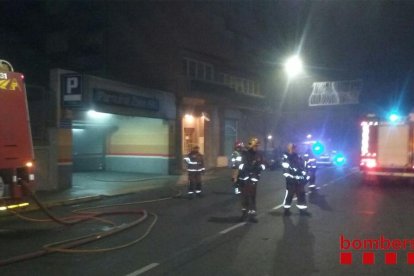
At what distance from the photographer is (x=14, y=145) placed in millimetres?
9867

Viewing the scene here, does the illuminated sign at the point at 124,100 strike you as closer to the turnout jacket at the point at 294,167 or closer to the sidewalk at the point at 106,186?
the sidewalk at the point at 106,186

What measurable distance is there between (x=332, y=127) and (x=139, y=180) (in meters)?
35.1

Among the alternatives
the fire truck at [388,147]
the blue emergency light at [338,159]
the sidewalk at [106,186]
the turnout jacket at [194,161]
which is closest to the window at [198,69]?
the sidewalk at [106,186]

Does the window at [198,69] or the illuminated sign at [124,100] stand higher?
the window at [198,69]

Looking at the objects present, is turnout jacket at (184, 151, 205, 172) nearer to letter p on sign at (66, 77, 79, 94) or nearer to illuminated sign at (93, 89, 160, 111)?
letter p on sign at (66, 77, 79, 94)

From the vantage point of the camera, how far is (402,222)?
10.4m

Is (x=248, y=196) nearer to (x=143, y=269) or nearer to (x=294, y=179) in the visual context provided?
(x=294, y=179)

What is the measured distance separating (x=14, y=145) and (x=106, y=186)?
892 cm

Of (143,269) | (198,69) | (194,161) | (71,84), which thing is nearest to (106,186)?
(71,84)

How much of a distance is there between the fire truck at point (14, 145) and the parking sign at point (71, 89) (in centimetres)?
739

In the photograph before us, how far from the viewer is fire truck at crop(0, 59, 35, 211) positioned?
9.69 metres

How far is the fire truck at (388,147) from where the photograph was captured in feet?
60.0

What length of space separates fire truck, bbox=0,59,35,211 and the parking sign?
24.2 feet

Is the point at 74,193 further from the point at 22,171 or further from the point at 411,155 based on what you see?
the point at 411,155
